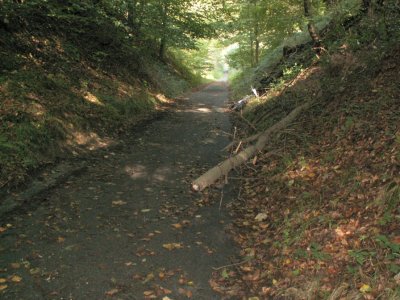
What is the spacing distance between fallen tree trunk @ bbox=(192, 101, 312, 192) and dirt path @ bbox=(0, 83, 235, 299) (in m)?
0.42

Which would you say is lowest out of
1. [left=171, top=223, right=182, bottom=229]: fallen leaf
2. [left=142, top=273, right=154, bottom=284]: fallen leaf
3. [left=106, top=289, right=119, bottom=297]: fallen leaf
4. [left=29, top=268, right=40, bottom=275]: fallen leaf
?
[left=29, top=268, right=40, bottom=275]: fallen leaf

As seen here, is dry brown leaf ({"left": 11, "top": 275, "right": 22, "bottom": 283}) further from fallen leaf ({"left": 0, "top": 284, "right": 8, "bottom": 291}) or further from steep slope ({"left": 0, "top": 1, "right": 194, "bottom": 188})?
steep slope ({"left": 0, "top": 1, "right": 194, "bottom": 188})

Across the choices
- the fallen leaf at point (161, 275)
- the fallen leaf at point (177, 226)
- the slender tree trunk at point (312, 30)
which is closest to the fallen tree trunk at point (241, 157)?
the fallen leaf at point (177, 226)

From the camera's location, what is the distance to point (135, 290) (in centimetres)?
454

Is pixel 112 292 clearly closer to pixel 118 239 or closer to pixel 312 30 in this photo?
pixel 118 239

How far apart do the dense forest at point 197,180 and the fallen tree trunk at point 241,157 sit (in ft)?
0.11

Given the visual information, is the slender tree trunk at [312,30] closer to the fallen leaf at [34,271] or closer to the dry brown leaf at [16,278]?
the fallen leaf at [34,271]

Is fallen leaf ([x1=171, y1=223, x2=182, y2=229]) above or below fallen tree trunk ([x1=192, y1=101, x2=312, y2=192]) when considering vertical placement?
below

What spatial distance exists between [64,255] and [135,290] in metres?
1.22

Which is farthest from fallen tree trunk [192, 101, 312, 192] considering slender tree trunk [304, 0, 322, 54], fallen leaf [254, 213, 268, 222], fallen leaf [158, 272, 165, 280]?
slender tree trunk [304, 0, 322, 54]

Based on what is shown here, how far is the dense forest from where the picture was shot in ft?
15.1

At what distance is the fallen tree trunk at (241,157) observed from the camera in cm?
713

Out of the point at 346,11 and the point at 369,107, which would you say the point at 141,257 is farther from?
the point at 346,11

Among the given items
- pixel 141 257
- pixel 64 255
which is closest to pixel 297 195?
pixel 141 257
